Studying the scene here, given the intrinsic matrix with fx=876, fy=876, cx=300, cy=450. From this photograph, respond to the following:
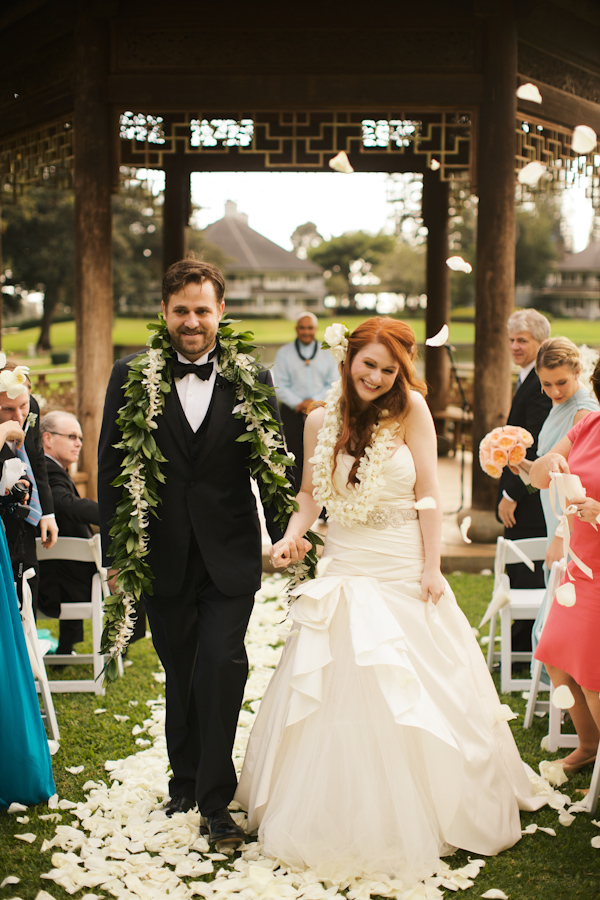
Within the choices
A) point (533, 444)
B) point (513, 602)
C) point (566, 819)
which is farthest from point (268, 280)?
point (566, 819)

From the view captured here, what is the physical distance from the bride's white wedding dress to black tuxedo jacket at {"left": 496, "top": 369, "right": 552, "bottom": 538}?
194cm

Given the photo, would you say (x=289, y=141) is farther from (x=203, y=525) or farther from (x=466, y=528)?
(x=203, y=525)

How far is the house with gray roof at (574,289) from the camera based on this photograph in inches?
2264

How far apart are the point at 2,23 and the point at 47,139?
1.01m

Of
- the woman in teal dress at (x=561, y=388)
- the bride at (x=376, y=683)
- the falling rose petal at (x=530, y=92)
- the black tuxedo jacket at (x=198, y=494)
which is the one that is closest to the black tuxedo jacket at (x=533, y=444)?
the woman in teal dress at (x=561, y=388)

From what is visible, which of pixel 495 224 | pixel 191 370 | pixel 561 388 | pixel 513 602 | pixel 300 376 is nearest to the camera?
pixel 191 370

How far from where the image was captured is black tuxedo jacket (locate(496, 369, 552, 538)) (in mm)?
5246

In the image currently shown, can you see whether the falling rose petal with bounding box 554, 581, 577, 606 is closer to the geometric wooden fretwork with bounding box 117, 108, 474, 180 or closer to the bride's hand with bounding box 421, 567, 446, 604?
the bride's hand with bounding box 421, 567, 446, 604

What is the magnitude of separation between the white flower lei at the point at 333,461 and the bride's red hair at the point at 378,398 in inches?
1.1

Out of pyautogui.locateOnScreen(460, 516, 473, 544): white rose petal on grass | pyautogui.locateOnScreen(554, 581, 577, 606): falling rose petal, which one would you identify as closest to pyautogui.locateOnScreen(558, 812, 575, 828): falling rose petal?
pyautogui.locateOnScreen(554, 581, 577, 606): falling rose petal

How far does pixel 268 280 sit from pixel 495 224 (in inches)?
2326

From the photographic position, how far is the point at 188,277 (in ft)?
10.9

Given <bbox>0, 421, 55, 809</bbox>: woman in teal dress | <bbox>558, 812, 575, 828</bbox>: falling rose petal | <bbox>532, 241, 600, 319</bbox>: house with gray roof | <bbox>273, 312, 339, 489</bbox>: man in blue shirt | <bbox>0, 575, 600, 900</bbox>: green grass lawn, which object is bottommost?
<bbox>0, 575, 600, 900</bbox>: green grass lawn

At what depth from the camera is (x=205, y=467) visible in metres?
3.36
